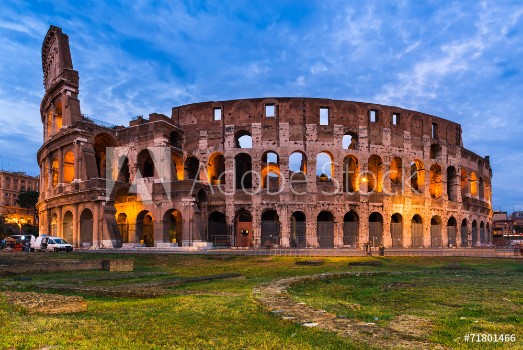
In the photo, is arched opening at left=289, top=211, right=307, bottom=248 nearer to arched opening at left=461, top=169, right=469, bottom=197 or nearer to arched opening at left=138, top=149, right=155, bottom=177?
arched opening at left=138, top=149, right=155, bottom=177

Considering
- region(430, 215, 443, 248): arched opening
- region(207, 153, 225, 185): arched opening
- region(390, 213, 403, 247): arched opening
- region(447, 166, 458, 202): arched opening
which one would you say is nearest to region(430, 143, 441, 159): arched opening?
region(447, 166, 458, 202): arched opening

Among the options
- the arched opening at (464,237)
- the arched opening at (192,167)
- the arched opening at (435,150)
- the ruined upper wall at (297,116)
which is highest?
the ruined upper wall at (297,116)

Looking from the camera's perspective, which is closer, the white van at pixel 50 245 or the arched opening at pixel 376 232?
the white van at pixel 50 245

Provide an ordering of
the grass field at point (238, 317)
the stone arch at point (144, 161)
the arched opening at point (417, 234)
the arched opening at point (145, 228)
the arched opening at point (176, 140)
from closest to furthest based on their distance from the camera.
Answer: the grass field at point (238, 317), the arched opening at point (145, 228), the stone arch at point (144, 161), the arched opening at point (176, 140), the arched opening at point (417, 234)

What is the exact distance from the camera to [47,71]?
4828cm

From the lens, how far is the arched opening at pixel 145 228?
36.9 meters

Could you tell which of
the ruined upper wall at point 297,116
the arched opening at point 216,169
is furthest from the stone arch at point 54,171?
the arched opening at point 216,169

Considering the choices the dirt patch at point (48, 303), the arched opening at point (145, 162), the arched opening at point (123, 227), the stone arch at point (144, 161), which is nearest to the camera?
the dirt patch at point (48, 303)

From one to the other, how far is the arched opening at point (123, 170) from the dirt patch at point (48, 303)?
33.7 meters

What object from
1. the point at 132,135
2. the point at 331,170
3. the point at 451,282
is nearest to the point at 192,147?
the point at 132,135

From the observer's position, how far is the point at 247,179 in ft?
131

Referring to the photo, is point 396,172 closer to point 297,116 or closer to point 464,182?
point 464,182

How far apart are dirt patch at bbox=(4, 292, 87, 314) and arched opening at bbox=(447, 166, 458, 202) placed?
42.9 metres

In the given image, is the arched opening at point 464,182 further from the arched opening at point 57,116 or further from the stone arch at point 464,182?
the arched opening at point 57,116
